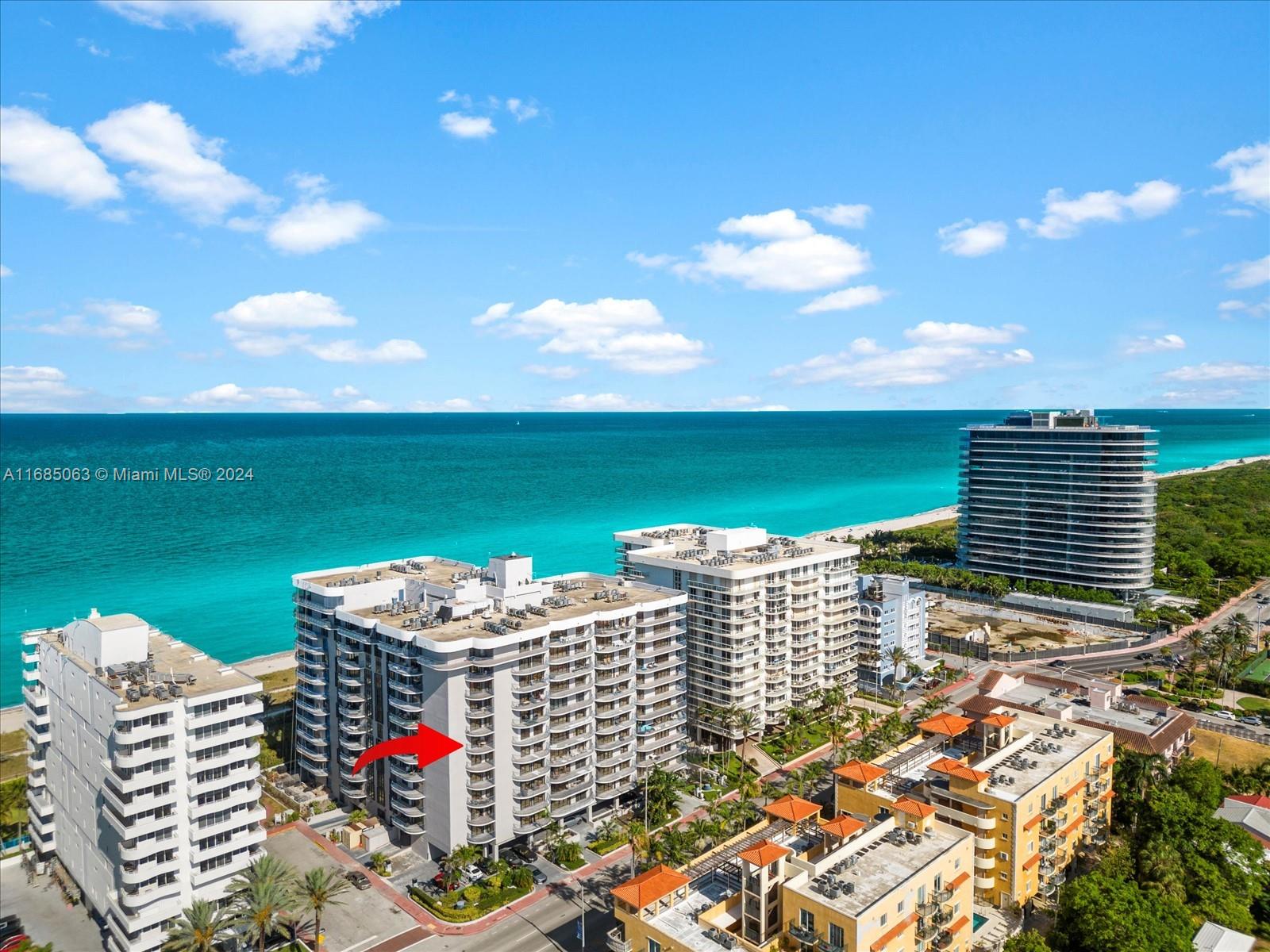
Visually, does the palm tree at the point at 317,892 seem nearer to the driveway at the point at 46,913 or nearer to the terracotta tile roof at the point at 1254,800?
the driveway at the point at 46,913

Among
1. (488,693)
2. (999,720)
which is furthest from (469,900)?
(999,720)

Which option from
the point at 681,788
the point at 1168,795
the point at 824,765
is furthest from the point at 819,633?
the point at 1168,795

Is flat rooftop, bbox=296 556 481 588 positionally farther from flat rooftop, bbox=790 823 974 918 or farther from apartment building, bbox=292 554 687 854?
flat rooftop, bbox=790 823 974 918

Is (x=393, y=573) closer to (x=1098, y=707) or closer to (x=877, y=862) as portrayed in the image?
(x=877, y=862)

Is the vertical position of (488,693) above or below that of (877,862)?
above

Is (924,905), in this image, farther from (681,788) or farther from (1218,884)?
(681,788)

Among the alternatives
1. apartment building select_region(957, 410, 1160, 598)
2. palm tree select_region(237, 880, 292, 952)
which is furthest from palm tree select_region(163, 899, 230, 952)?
apartment building select_region(957, 410, 1160, 598)
